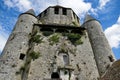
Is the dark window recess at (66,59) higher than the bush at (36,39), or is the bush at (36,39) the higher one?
the bush at (36,39)

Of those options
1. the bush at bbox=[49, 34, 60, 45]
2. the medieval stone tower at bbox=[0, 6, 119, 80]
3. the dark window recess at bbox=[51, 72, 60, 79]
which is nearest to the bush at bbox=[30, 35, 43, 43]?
the medieval stone tower at bbox=[0, 6, 119, 80]

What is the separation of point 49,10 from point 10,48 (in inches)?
475

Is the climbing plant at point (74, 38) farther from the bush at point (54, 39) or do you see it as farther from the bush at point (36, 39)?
the bush at point (36, 39)

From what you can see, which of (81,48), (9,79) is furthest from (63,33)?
(9,79)

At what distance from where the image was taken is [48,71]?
15.1 meters

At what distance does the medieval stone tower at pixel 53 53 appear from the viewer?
49.1 feet

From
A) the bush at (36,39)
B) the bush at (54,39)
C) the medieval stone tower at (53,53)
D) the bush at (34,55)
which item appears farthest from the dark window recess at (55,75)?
the bush at (36,39)

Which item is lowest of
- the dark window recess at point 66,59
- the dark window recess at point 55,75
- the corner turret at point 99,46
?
the dark window recess at point 55,75

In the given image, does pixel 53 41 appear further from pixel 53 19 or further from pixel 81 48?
pixel 53 19

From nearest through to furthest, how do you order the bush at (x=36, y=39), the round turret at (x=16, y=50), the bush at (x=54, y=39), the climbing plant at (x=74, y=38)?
the round turret at (x=16, y=50) → the bush at (x=36, y=39) → the bush at (x=54, y=39) → the climbing plant at (x=74, y=38)

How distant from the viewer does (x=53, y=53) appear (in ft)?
55.4

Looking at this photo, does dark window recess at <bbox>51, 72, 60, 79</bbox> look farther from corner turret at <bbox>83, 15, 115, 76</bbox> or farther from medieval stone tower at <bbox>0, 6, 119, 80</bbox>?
corner turret at <bbox>83, 15, 115, 76</bbox>

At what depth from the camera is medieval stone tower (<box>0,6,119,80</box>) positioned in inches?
589

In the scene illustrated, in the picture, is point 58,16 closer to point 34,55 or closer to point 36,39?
point 36,39
